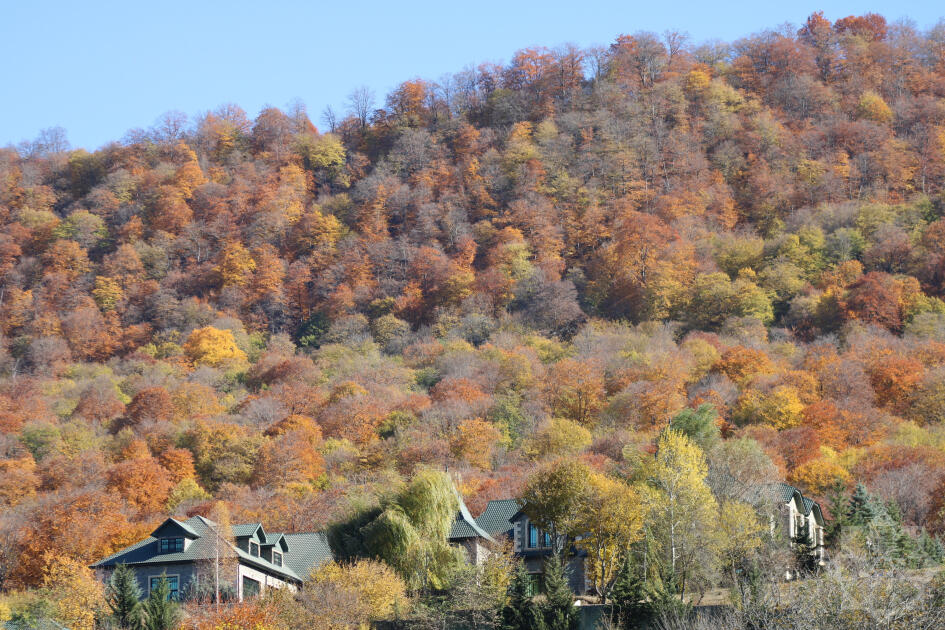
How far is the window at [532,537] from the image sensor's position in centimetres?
5609

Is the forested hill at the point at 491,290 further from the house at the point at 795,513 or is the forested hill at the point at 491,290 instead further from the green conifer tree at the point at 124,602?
the green conifer tree at the point at 124,602

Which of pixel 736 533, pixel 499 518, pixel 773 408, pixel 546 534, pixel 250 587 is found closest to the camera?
pixel 736 533

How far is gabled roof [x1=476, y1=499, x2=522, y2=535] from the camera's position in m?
57.3

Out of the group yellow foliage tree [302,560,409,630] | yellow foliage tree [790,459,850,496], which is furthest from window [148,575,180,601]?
yellow foliage tree [790,459,850,496]

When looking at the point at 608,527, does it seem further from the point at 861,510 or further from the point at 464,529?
the point at 861,510

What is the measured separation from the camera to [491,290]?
141125mm

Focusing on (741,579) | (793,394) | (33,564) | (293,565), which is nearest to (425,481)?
(293,565)

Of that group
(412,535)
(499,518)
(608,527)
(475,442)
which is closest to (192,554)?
(412,535)

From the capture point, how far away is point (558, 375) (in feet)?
333

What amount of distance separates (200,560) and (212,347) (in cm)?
8089

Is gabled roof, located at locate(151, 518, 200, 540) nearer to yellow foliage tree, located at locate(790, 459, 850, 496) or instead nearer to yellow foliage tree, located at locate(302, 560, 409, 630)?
yellow foliage tree, located at locate(302, 560, 409, 630)

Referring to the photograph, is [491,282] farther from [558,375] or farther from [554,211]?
[558,375]

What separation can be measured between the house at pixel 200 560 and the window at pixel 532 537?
10.1 m

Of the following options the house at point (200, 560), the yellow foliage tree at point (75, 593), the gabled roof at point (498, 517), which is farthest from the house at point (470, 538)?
the yellow foliage tree at point (75, 593)
